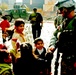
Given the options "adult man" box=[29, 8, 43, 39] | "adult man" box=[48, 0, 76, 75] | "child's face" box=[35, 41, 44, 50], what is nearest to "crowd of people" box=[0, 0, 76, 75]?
"adult man" box=[48, 0, 76, 75]

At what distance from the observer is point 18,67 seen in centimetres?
452

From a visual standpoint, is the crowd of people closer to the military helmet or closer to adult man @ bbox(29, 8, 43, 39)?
the military helmet

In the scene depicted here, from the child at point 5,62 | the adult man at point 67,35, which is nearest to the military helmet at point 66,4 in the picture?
the adult man at point 67,35

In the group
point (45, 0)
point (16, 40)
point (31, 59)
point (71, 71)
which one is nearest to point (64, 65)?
point (71, 71)

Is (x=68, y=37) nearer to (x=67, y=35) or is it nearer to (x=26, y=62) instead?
(x=67, y=35)

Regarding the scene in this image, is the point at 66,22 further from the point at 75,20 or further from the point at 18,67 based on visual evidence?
the point at 18,67

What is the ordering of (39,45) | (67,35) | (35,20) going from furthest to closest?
(35,20) < (39,45) < (67,35)

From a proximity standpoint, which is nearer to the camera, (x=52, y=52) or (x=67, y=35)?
(x=67, y=35)

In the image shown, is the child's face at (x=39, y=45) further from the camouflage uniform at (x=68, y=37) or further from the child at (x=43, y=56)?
the camouflage uniform at (x=68, y=37)

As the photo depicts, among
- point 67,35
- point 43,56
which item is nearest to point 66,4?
point 67,35

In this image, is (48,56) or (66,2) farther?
(48,56)

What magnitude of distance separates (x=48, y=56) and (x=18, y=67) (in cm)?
57

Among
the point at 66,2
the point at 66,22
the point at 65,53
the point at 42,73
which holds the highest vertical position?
the point at 66,2

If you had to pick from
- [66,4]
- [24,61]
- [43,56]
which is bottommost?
[43,56]
